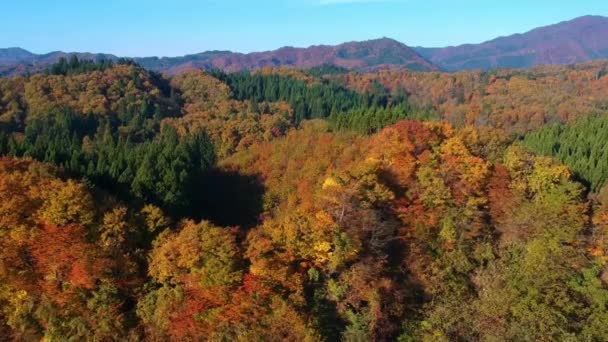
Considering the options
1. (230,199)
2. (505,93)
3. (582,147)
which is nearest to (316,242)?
(230,199)

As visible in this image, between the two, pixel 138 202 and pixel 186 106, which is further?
pixel 186 106

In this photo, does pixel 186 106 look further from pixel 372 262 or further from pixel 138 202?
pixel 372 262

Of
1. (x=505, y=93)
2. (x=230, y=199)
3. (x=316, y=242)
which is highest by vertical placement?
(x=316, y=242)

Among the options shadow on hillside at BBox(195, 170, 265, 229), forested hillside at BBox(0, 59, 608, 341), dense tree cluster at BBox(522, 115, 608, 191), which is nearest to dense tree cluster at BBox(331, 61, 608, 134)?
dense tree cluster at BBox(522, 115, 608, 191)

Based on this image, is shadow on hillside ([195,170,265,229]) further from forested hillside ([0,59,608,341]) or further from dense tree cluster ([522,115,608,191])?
dense tree cluster ([522,115,608,191])

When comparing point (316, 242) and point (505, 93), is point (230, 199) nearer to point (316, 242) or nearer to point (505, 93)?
point (316, 242)

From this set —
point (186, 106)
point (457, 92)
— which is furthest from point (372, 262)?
point (457, 92)
